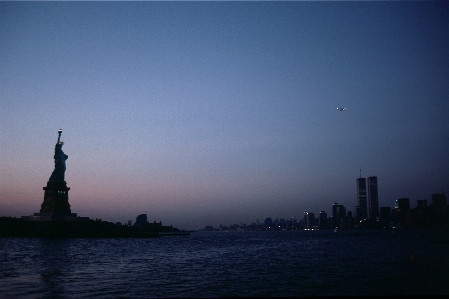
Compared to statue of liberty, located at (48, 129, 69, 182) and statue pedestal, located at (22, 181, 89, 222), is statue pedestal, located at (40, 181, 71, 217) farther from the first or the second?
statue of liberty, located at (48, 129, 69, 182)

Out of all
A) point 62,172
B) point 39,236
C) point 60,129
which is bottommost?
point 39,236

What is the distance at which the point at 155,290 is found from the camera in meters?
23.1

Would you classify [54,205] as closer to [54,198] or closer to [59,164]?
[54,198]

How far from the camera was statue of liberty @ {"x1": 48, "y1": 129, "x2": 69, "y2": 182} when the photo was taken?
4210 inches

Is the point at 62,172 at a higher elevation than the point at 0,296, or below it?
higher

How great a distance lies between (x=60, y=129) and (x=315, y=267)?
305 ft

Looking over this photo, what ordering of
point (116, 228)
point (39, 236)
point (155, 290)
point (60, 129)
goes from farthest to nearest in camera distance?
point (116, 228) < point (60, 129) < point (39, 236) < point (155, 290)

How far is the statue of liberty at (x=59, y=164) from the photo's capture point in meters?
107

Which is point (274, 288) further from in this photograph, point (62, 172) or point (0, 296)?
point (62, 172)

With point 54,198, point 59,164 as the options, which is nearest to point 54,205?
point 54,198

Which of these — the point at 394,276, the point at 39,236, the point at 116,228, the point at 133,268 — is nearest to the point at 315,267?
the point at 394,276

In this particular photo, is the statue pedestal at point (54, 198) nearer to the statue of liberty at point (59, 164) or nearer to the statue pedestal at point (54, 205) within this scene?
the statue pedestal at point (54, 205)

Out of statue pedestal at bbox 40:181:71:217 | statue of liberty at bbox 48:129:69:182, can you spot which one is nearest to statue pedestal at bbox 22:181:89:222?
statue pedestal at bbox 40:181:71:217

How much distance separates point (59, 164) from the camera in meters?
108
